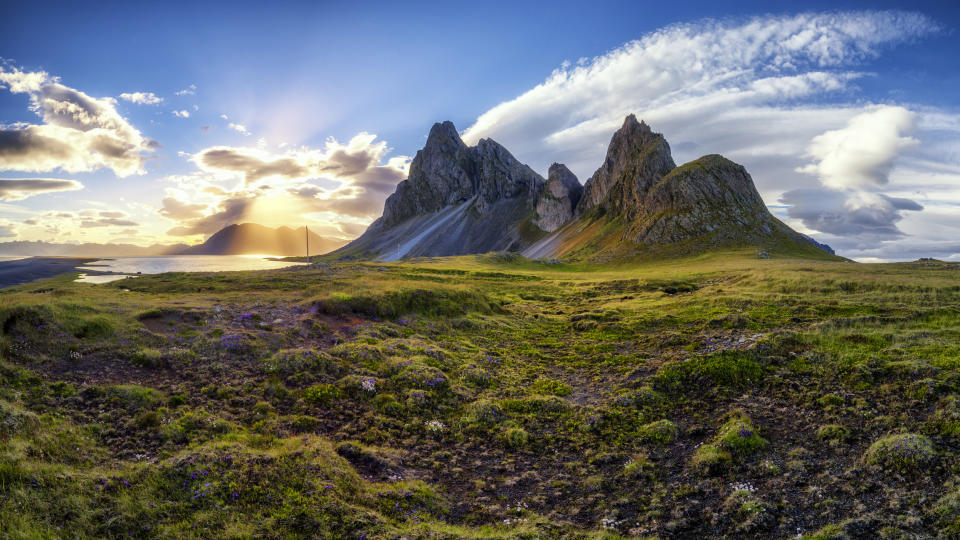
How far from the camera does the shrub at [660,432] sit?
14711mm

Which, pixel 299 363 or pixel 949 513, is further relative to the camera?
pixel 299 363

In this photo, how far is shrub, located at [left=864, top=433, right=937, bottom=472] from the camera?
10.4m

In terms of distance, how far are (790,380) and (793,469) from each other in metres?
8.02

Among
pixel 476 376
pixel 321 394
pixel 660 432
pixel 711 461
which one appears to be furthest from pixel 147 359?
pixel 711 461

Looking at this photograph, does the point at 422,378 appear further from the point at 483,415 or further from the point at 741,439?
the point at 741,439

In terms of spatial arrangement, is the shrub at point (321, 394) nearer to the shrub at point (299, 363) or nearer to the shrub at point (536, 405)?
the shrub at point (299, 363)

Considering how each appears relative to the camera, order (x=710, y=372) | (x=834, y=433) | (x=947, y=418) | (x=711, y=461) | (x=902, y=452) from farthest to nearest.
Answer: (x=710, y=372), (x=834, y=433), (x=711, y=461), (x=947, y=418), (x=902, y=452)

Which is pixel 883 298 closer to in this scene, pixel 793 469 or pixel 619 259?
pixel 793 469

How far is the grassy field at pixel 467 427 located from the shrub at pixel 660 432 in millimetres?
75

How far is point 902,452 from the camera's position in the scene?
10.7m

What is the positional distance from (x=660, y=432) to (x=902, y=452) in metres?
6.50

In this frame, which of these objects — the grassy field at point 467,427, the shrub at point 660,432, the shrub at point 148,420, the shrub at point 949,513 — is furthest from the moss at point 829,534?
the shrub at point 148,420

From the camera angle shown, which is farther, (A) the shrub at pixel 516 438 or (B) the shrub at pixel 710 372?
(B) the shrub at pixel 710 372

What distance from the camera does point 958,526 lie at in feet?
26.3
